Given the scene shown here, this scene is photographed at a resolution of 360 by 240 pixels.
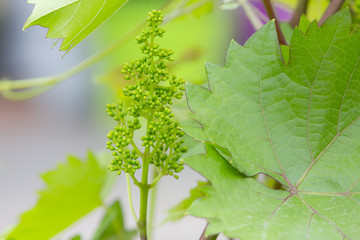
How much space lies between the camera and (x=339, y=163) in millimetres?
251

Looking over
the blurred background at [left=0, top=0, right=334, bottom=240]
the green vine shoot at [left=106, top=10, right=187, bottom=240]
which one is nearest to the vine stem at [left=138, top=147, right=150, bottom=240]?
→ the green vine shoot at [left=106, top=10, right=187, bottom=240]

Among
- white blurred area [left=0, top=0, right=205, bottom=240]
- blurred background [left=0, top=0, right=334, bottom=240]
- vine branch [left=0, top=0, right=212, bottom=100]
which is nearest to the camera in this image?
vine branch [left=0, top=0, right=212, bottom=100]

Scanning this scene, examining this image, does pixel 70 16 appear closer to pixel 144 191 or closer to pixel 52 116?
pixel 144 191

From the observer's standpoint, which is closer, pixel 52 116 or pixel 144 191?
pixel 144 191

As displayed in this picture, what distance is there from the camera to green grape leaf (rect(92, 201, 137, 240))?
495mm

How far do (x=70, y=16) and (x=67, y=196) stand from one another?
11.2 inches

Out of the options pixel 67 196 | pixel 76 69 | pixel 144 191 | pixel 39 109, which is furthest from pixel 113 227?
pixel 39 109

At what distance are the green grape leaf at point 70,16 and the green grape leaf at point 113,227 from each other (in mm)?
294

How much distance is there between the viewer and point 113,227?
51 cm

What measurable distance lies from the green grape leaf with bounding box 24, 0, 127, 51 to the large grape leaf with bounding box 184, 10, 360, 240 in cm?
6

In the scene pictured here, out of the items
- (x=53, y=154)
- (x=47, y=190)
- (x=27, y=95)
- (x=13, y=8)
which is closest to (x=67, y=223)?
(x=47, y=190)

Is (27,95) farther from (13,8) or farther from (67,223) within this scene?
(13,8)

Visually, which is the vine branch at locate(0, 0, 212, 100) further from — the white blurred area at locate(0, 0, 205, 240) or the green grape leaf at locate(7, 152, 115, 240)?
the white blurred area at locate(0, 0, 205, 240)

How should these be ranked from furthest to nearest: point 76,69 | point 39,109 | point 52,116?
1. point 39,109
2. point 52,116
3. point 76,69
